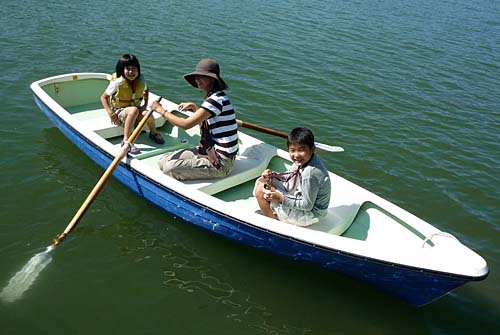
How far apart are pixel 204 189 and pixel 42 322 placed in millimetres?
2421

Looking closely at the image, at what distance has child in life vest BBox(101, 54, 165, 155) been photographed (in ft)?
22.3

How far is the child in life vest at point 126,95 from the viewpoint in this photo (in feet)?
22.3

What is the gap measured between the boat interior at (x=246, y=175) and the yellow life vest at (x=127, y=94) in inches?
18.4

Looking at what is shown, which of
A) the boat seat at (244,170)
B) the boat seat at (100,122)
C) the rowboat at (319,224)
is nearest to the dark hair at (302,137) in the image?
the rowboat at (319,224)

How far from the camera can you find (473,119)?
10.4 meters

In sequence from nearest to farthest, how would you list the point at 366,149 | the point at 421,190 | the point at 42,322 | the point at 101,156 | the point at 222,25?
the point at 42,322, the point at 101,156, the point at 421,190, the point at 366,149, the point at 222,25

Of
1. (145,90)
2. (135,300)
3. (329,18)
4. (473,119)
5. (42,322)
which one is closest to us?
(42,322)

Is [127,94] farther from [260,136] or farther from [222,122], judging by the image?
[260,136]

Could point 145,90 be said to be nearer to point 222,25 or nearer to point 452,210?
point 452,210

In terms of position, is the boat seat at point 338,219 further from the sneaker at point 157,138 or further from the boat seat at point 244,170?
the sneaker at point 157,138

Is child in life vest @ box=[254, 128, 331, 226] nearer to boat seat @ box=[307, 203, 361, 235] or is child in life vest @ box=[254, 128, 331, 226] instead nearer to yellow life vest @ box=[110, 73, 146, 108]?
boat seat @ box=[307, 203, 361, 235]

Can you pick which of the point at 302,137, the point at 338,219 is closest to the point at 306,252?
the point at 338,219

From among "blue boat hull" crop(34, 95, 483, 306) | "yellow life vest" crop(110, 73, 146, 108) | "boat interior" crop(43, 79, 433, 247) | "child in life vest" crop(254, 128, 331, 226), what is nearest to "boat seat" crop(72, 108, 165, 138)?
"boat interior" crop(43, 79, 433, 247)

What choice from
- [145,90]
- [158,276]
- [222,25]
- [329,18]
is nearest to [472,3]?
[329,18]
